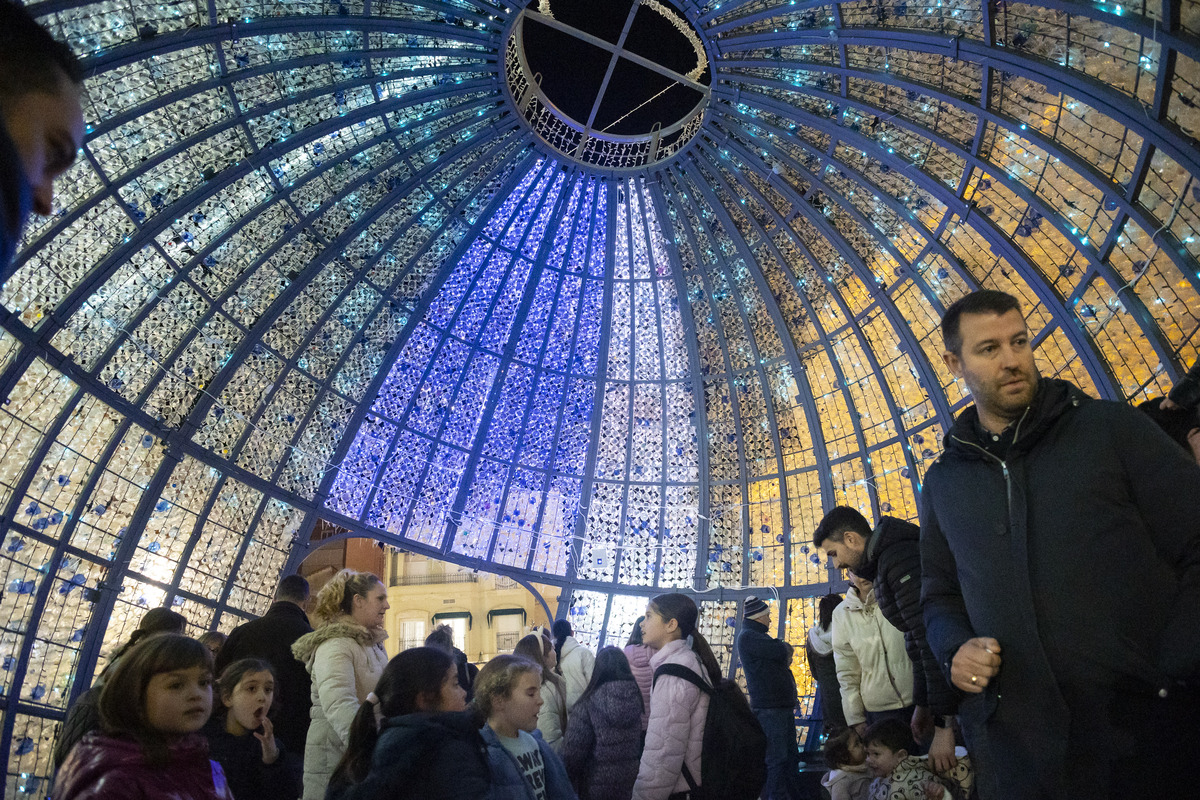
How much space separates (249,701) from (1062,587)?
194 inches

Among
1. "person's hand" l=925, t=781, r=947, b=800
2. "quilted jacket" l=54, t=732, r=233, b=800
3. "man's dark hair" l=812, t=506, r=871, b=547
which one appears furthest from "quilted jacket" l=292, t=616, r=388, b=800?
"person's hand" l=925, t=781, r=947, b=800

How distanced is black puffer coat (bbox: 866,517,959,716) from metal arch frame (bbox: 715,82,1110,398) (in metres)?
10.3

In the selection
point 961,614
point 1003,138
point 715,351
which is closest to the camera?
point 961,614

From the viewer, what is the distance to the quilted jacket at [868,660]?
6796 millimetres

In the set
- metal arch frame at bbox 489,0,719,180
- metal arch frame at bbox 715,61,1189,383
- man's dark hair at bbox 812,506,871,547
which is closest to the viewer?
man's dark hair at bbox 812,506,871,547

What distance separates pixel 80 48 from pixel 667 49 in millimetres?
9327

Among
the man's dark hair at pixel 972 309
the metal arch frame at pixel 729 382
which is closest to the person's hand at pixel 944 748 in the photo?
the man's dark hair at pixel 972 309

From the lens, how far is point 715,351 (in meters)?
19.2

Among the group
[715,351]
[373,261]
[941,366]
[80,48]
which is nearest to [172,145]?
[80,48]

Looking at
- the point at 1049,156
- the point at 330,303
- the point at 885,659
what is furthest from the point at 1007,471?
the point at 330,303

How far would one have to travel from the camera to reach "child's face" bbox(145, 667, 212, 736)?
383 cm

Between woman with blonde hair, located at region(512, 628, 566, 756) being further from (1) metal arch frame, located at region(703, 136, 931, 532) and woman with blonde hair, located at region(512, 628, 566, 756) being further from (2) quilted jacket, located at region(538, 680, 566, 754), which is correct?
(1) metal arch frame, located at region(703, 136, 931, 532)

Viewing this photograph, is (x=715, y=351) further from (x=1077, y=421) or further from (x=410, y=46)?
(x=1077, y=421)

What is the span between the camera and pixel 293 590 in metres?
7.57
